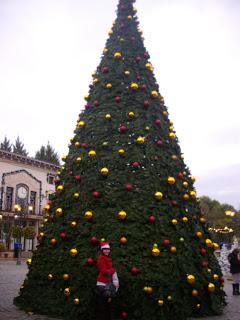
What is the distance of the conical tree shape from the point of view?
20.8ft

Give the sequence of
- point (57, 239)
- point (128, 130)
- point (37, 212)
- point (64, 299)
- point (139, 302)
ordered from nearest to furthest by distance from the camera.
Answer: point (139, 302)
point (64, 299)
point (57, 239)
point (128, 130)
point (37, 212)

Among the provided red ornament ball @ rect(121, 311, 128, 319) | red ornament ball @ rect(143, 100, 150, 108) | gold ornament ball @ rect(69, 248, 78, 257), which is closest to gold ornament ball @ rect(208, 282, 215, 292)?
red ornament ball @ rect(121, 311, 128, 319)

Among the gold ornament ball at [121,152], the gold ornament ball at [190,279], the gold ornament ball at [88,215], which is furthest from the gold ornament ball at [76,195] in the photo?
the gold ornament ball at [190,279]

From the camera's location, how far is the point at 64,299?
6.63 meters

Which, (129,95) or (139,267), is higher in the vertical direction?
(129,95)

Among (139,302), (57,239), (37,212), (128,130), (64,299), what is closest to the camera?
(139,302)

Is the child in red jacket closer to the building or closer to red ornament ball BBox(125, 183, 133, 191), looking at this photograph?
red ornament ball BBox(125, 183, 133, 191)

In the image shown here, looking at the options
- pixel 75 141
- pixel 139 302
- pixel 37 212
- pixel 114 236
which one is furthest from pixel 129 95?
pixel 37 212

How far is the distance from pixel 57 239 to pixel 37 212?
119ft

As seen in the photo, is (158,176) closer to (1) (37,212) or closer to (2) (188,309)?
(2) (188,309)

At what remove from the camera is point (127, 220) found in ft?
22.2

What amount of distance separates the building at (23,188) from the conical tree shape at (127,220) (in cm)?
3044

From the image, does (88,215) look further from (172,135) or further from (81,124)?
(172,135)

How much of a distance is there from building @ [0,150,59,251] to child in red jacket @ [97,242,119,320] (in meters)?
32.0
